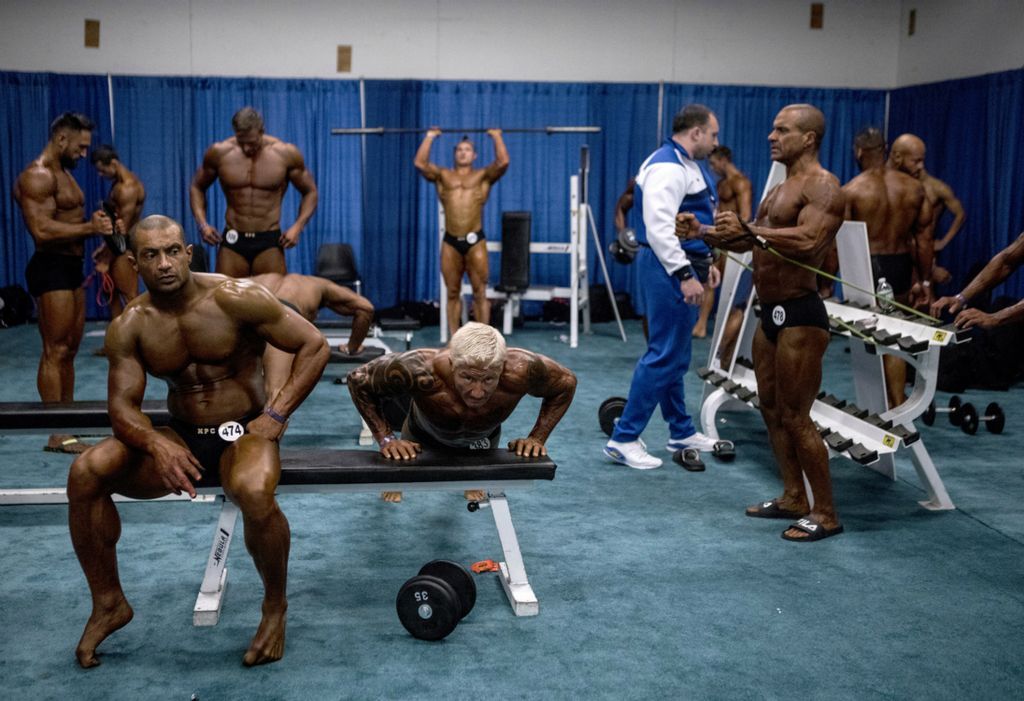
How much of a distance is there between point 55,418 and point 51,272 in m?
1.30

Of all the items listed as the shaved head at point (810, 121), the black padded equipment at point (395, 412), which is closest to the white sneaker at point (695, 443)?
the black padded equipment at point (395, 412)

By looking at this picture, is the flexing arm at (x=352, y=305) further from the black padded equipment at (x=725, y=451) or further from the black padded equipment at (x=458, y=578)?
the black padded equipment at (x=458, y=578)

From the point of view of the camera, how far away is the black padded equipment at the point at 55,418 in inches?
145

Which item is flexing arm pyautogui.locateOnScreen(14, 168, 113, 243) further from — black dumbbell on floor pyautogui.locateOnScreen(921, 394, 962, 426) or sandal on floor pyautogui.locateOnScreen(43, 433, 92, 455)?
black dumbbell on floor pyautogui.locateOnScreen(921, 394, 962, 426)

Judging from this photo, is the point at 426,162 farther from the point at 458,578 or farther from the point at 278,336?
the point at 458,578

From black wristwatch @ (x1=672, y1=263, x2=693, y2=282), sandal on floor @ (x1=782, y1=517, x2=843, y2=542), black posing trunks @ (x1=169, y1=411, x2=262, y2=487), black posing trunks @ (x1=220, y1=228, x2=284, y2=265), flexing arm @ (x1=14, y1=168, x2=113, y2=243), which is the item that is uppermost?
flexing arm @ (x1=14, y1=168, x2=113, y2=243)

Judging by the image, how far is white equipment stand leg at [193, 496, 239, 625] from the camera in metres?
2.89

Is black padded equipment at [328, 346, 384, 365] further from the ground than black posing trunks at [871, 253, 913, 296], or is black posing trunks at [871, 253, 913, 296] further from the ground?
black posing trunks at [871, 253, 913, 296]

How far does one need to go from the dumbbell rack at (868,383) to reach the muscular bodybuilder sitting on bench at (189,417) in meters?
2.13

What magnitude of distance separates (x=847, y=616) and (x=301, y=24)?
8.50m

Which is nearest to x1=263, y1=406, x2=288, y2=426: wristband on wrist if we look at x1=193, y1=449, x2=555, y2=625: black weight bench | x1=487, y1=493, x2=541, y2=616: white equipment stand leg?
x1=193, y1=449, x2=555, y2=625: black weight bench

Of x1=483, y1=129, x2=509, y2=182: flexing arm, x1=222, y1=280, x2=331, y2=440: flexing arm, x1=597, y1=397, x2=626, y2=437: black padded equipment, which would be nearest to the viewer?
x1=222, y1=280, x2=331, y2=440: flexing arm

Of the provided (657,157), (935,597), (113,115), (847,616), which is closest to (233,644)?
(847,616)

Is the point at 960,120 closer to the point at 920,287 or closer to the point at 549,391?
the point at 920,287
